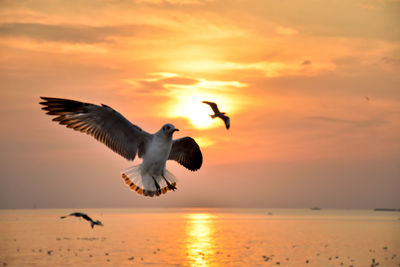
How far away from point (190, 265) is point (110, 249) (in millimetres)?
20134

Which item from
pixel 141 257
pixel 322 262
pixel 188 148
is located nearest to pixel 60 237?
pixel 141 257

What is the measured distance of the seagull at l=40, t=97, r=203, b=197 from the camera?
13172mm

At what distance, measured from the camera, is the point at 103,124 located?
→ 13.6 meters

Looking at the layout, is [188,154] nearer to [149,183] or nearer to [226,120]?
[149,183]

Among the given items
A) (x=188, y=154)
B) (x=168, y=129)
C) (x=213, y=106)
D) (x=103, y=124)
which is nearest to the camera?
(x=213, y=106)

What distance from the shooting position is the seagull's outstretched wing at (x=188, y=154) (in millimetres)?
15039

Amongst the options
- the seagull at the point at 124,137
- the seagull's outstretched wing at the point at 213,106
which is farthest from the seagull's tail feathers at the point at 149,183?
the seagull's outstretched wing at the point at 213,106

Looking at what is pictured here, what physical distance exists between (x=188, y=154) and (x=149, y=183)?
2.17 metres

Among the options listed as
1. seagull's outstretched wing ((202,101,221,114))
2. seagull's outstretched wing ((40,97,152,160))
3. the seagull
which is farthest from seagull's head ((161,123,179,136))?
seagull's outstretched wing ((202,101,221,114))

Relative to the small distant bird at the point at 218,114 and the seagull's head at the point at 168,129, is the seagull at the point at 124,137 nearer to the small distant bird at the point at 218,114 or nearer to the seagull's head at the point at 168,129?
the seagull's head at the point at 168,129

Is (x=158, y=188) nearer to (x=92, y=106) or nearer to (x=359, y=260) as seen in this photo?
(x=92, y=106)

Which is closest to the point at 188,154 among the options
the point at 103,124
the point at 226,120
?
→ the point at 103,124

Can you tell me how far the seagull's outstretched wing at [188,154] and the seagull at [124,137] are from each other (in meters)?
1.50

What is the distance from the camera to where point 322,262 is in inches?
2475
